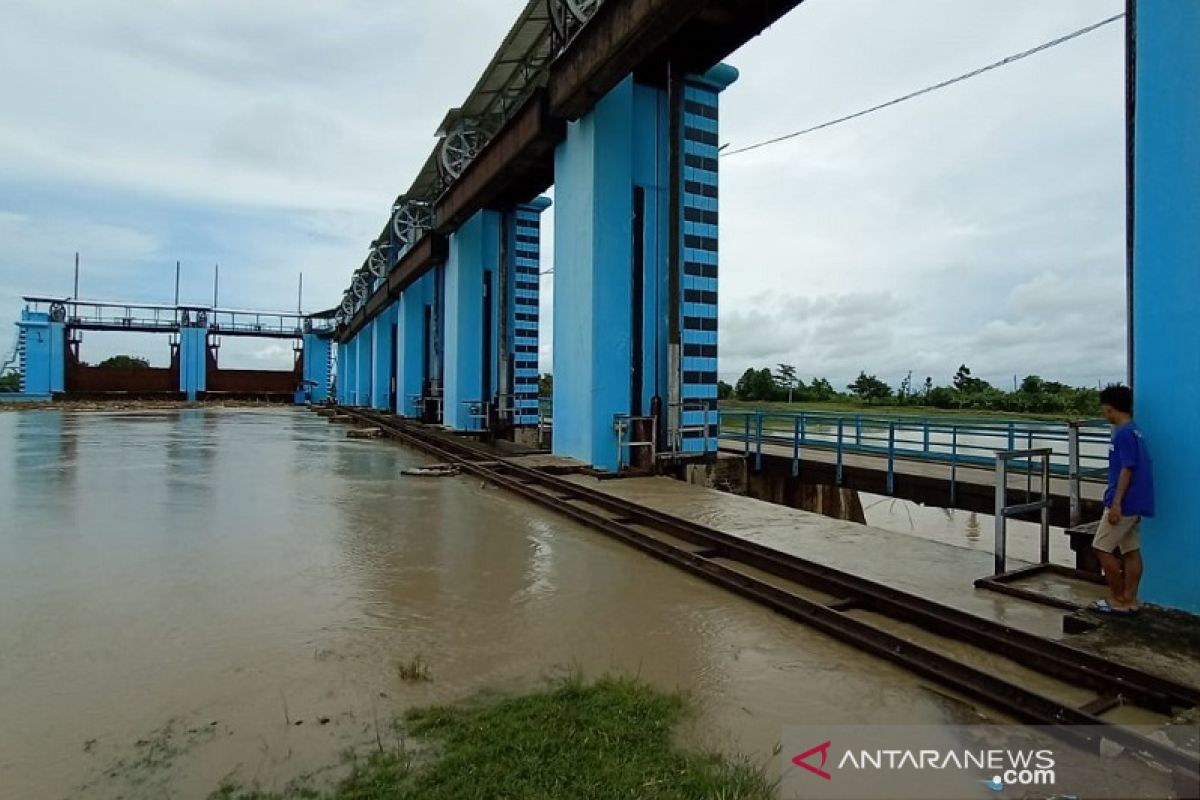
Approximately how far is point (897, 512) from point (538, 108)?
505 inches

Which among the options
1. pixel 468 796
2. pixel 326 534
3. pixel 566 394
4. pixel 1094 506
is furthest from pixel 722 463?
pixel 468 796

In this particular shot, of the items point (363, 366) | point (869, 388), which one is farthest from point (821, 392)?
point (363, 366)

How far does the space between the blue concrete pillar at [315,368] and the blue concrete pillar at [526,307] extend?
36.8 m

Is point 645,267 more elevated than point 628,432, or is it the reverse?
point 645,267

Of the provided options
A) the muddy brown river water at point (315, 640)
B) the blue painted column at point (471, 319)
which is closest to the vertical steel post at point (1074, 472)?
the muddy brown river water at point (315, 640)

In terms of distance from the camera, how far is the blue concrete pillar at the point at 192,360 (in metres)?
44.2

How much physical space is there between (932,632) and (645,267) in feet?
24.9

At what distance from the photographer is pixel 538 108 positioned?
443 inches

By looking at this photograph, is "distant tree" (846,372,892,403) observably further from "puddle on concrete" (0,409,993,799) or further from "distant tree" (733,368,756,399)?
"puddle on concrete" (0,409,993,799)

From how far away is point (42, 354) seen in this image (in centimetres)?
4100

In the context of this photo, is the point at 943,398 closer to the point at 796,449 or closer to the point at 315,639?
the point at 796,449

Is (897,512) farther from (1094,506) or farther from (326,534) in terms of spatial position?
(326,534)

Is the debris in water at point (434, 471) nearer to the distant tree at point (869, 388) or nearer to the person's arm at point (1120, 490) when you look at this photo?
the person's arm at point (1120, 490)

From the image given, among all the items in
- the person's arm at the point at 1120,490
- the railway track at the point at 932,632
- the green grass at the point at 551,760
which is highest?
the person's arm at the point at 1120,490
